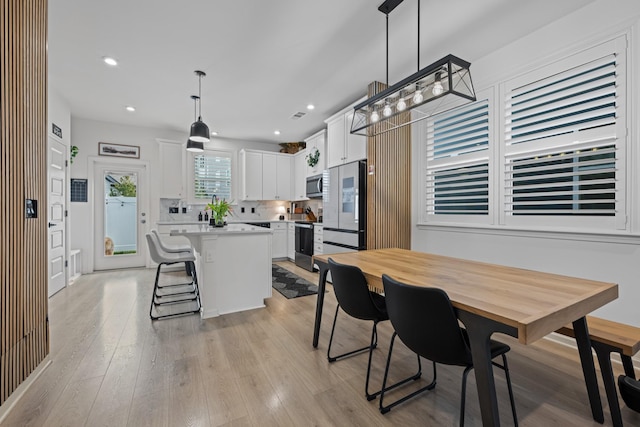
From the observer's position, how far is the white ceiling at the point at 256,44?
2.31 metres

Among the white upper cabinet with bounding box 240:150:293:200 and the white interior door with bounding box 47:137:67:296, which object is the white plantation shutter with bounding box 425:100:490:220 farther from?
the white interior door with bounding box 47:137:67:296

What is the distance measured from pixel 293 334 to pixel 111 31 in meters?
3.26

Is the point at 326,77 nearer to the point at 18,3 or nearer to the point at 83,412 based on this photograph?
the point at 18,3

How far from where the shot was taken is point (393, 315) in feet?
5.05

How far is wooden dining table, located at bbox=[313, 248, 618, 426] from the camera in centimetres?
111

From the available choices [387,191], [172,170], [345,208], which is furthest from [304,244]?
[172,170]

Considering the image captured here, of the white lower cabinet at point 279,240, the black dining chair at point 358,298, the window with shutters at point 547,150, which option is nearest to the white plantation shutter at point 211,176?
the white lower cabinet at point 279,240

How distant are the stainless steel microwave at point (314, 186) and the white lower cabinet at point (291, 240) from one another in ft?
2.74

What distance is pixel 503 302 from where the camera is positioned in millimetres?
1240

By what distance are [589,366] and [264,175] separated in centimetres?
582

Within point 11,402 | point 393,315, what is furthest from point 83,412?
point 393,315

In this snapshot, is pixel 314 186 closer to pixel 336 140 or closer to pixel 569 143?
pixel 336 140

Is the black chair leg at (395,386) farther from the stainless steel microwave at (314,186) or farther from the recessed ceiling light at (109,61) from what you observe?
the recessed ceiling light at (109,61)

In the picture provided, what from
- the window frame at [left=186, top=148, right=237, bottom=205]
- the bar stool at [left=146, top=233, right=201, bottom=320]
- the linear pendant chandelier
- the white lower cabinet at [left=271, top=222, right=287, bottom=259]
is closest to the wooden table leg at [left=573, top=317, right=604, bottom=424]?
the linear pendant chandelier
